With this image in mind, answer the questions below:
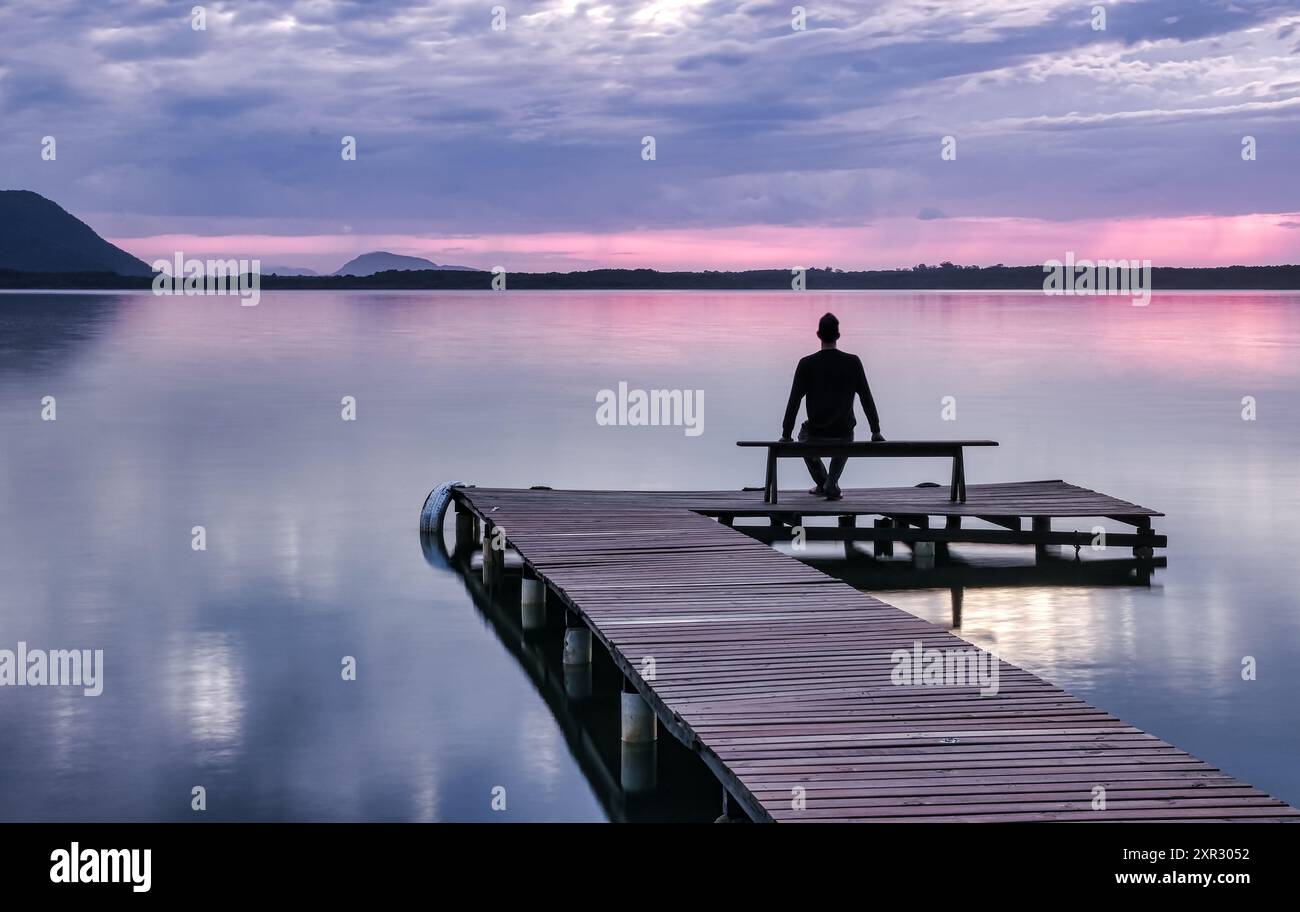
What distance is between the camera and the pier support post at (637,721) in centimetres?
878

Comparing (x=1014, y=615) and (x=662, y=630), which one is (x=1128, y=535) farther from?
(x=662, y=630)

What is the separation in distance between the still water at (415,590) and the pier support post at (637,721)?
0.72 feet

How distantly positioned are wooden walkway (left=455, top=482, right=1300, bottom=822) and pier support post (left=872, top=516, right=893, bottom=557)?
3.62m

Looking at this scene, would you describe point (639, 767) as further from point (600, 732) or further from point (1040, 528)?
point (1040, 528)

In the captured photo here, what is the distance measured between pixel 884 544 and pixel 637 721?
7.49 m

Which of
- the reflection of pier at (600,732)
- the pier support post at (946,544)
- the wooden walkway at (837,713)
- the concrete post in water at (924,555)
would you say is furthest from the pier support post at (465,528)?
the pier support post at (946,544)

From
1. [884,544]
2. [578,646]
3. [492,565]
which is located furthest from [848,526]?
[578,646]

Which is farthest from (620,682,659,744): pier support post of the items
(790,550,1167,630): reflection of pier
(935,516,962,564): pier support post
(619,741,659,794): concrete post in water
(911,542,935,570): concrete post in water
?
(935,516,962,564): pier support post

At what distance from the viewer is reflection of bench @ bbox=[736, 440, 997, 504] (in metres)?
14.2

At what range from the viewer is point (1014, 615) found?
12773 mm

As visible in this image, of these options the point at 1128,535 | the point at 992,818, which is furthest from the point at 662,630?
the point at 1128,535

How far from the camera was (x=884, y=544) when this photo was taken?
15.8m
